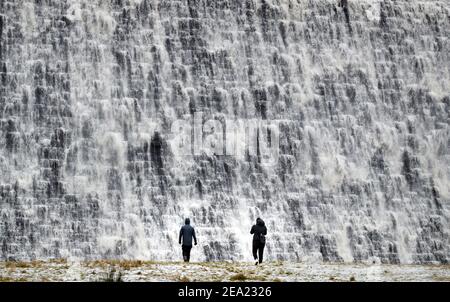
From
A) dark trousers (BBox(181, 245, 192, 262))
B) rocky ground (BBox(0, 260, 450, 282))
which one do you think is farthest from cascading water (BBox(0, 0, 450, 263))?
rocky ground (BBox(0, 260, 450, 282))

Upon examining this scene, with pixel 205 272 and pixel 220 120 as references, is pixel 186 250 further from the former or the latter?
pixel 220 120

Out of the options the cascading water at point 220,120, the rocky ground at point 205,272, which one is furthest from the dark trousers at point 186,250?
the cascading water at point 220,120

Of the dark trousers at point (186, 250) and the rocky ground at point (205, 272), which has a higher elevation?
the dark trousers at point (186, 250)

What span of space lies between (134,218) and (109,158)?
7.93 feet

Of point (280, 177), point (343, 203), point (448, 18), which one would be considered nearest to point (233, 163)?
point (280, 177)

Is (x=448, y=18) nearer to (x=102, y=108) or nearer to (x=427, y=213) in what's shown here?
(x=427, y=213)

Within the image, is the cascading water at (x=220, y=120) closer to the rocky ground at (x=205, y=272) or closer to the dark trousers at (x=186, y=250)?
the dark trousers at (x=186, y=250)

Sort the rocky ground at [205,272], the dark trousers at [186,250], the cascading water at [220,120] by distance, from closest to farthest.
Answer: the rocky ground at [205,272] < the dark trousers at [186,250] < the cascading water at [220,120]

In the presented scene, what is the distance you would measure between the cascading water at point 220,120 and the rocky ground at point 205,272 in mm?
6887

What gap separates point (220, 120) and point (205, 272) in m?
11.9

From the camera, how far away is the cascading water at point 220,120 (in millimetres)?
34625

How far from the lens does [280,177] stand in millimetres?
36500

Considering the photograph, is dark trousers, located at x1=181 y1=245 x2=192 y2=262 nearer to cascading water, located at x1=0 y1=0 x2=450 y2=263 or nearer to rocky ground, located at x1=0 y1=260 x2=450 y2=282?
rocky ground, located at x1=0 y1=260 x2=450 y2=282

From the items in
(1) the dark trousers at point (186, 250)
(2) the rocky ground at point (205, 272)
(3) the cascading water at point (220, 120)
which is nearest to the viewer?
(2) the rocky ground at point (205, 272)
